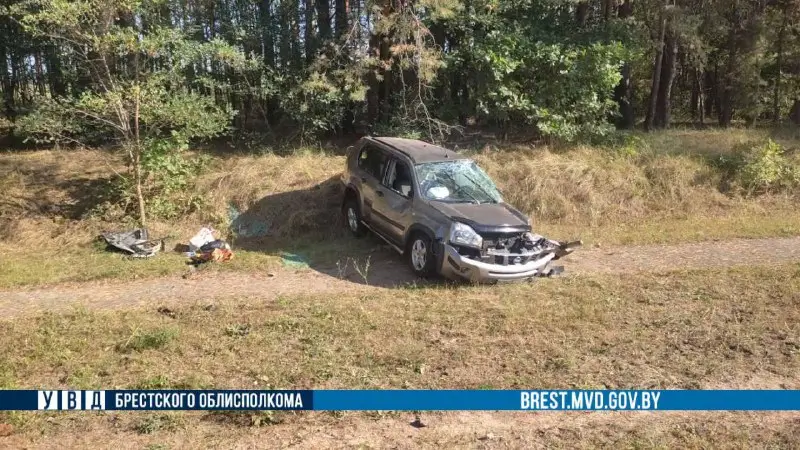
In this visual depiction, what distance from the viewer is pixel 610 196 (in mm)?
12211

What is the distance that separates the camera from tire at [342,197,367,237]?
10375 millimetres

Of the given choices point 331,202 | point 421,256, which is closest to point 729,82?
point 331,202

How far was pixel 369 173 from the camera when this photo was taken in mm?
9984

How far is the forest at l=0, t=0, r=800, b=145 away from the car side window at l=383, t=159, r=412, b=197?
4.13m

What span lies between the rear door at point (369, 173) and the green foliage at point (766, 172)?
824cm

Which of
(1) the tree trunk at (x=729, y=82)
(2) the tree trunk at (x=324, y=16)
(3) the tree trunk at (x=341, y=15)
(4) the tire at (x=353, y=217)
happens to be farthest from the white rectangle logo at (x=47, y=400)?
(1) the tree trunk at (x=729, y=82)

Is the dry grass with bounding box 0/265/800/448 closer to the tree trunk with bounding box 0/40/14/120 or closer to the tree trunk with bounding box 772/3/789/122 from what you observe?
the tree trunk with bounding box 0/40/14/120

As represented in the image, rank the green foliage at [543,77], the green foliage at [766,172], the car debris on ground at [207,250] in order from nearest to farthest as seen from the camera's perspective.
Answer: the car debris on ground at [207,250], the green foliage at [766,172], the green foliage at [543,77]

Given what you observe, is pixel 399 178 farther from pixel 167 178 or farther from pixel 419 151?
pixel 167 178

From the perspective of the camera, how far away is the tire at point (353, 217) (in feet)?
34.0

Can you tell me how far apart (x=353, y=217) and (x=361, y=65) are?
13.7ft

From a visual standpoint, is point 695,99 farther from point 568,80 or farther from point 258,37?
point 258,37

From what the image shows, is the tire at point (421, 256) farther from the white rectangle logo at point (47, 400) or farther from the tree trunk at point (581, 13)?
the tree trunk at point (581, 13)

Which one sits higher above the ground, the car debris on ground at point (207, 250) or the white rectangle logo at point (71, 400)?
the white rectangle logo at point (71, 400)
